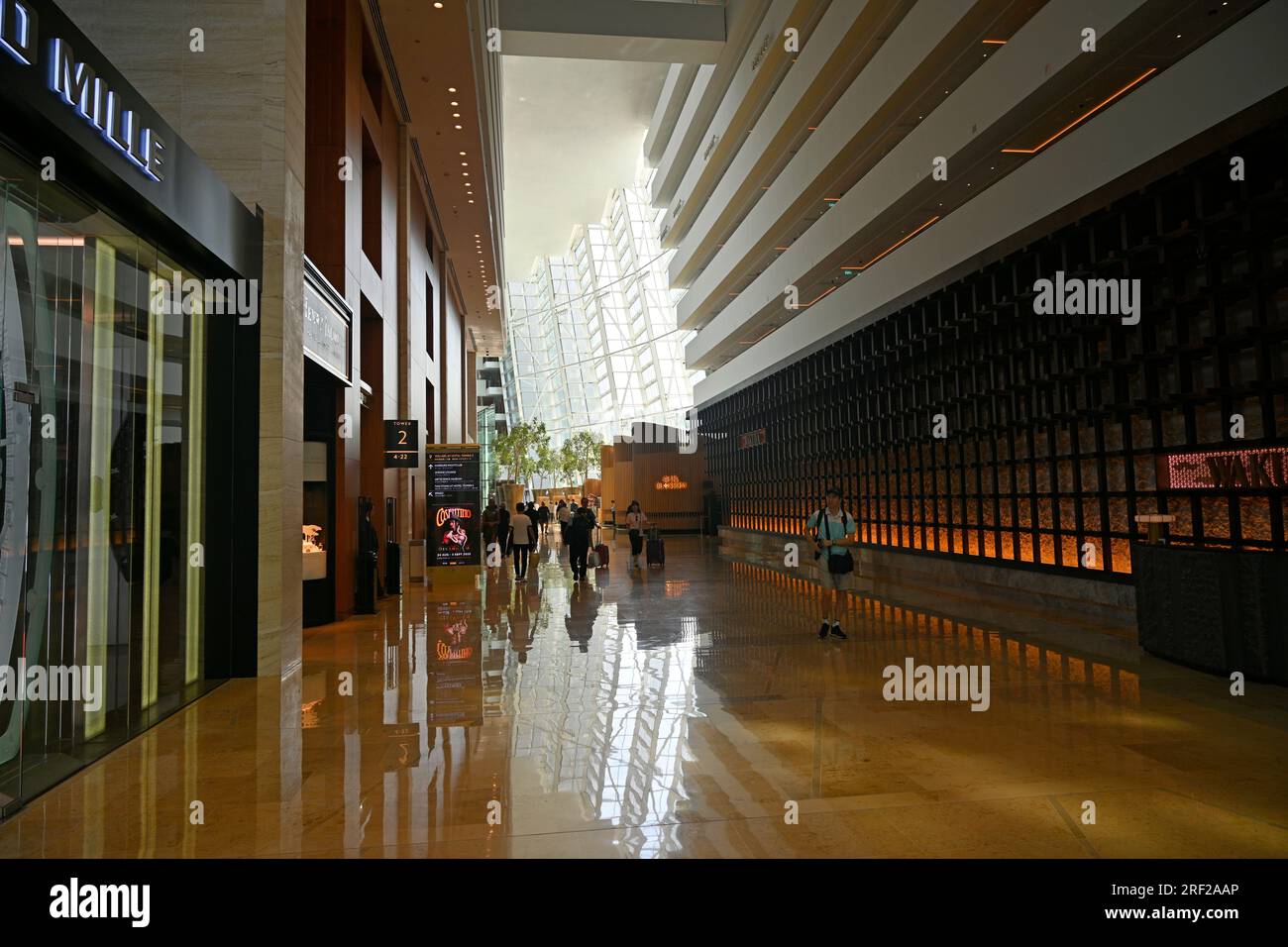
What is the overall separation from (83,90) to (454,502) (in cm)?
1123

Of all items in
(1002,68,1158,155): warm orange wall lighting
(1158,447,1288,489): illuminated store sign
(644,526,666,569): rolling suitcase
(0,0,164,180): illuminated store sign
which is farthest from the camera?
(644,526,666,569): rolling suitcase

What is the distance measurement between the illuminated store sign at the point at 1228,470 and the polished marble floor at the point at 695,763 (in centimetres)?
176

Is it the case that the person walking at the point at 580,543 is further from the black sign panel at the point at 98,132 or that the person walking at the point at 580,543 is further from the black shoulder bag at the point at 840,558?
the black sign panel at the point at 98,132

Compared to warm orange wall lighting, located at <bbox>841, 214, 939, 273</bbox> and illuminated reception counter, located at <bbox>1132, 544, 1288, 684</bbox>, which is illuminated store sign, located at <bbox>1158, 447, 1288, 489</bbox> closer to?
illuminated reception counter, located at <bbox>1132, 544, 1288, 684</bbox>

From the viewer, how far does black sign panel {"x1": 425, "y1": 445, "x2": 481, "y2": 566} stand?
1542cm

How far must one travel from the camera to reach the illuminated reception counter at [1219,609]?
239 inches

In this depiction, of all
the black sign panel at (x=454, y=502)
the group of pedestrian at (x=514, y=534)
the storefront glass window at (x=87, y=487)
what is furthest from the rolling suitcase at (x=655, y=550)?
the storefront glass window at (x=87, y=487)

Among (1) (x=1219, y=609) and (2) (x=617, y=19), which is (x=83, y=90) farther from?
(2) (x=617, y=19)

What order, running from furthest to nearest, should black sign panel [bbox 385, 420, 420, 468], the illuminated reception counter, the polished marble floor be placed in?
black sign panel [bbox 385, 420, 420, 468]
the illuminated reception counter
the polished marble floor

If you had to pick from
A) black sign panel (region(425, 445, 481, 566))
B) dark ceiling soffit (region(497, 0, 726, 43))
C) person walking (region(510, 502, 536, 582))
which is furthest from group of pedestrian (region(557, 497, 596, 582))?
dark ceiling soffit (region(497, 0, 726, 43))

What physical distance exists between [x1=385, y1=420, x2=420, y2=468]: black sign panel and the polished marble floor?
19.7 feet

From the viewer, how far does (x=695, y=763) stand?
4500mm

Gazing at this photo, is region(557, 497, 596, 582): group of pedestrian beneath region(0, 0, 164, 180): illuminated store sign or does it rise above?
beneath
